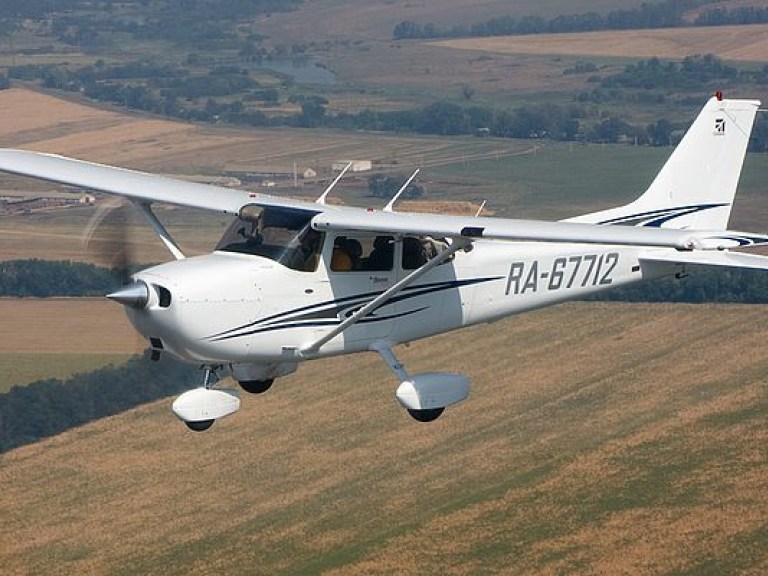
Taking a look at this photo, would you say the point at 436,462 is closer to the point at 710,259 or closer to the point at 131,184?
the point at 710,259

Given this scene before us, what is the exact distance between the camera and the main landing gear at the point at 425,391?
25859mm

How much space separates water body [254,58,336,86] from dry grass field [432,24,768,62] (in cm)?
960

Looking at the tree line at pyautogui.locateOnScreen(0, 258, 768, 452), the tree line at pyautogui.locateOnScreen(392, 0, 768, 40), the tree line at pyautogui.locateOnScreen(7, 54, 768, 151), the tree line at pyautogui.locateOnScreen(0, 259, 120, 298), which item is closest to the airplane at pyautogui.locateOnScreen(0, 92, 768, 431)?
the tree line at pyautogui.locateOnScreen(0, 258, 768, 452)

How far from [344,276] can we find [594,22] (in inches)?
5388

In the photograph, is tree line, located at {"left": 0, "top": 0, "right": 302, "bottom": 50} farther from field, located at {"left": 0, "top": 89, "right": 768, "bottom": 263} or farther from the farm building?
the farm building

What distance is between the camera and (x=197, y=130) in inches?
4734

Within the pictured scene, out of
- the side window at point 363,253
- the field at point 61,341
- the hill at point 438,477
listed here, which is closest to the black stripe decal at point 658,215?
the side window at point 363,253

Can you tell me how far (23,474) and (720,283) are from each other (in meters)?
24.2

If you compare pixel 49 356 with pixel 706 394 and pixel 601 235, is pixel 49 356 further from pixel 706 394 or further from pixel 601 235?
pixel 601 235

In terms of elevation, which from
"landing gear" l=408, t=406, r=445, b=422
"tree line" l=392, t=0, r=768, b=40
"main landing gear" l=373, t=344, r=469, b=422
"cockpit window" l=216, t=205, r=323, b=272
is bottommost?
"tree line" l=392, t=0, r=768, b=40

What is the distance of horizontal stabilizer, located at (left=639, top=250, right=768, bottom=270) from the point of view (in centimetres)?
2673

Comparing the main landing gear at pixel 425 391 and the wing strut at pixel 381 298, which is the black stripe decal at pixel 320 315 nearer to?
the wing strut at pixel 381 298

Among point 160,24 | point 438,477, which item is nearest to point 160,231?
point 438,477

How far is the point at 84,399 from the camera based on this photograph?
55656 millimetres
